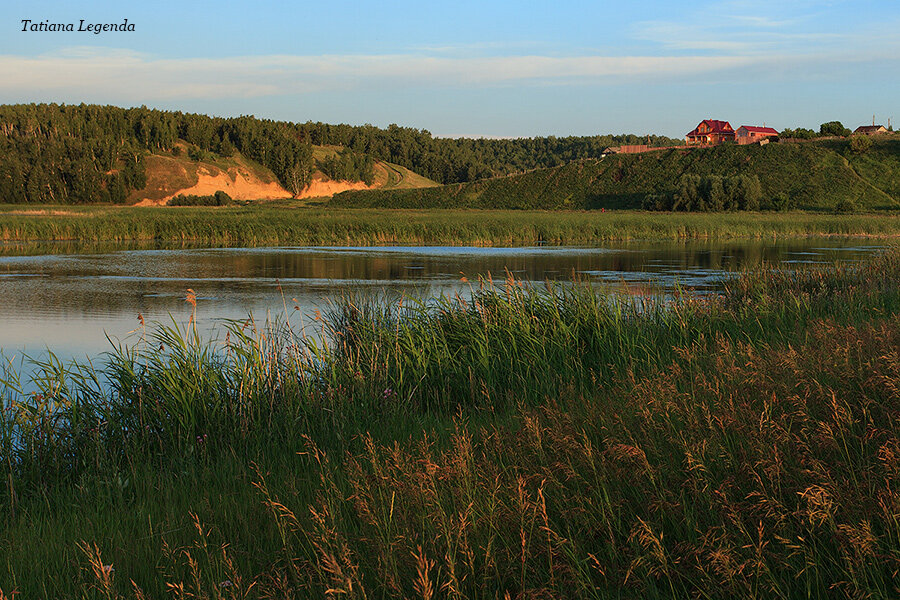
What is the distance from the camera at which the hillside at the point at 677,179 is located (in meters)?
83.9

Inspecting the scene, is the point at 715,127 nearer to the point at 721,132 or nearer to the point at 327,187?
the point at 721,132

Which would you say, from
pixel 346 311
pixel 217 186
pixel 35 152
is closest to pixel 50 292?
pixel 346 311

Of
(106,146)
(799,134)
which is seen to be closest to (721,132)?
(799,134)

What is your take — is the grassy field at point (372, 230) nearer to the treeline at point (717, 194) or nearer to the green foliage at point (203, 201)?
the treeline at point (717, 194)

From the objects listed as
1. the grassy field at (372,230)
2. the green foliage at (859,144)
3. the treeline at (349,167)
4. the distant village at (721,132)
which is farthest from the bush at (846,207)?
the treeline at (349,167)

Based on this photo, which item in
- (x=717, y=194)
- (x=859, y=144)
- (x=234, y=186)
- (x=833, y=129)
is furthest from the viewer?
(x=234, y=186)

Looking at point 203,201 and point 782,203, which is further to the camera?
point 203,201

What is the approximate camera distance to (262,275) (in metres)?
28.0

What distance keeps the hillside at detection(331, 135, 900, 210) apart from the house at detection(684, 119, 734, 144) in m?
38.0

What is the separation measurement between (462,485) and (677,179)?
97.5 meters

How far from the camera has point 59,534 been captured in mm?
4875

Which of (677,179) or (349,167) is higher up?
(349,167)

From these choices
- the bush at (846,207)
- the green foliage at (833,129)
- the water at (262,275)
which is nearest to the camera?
the water at (262,275)

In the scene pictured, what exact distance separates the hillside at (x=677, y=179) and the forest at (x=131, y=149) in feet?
127
